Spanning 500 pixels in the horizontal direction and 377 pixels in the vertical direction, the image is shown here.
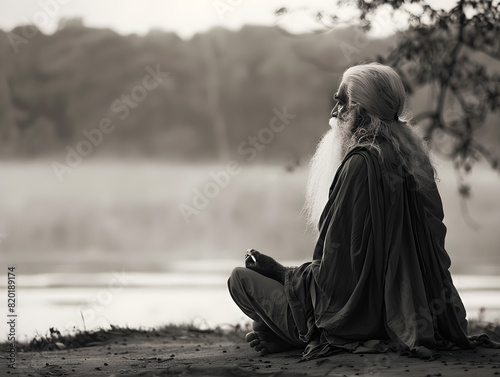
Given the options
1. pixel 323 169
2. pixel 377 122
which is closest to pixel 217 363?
pixel 323 169

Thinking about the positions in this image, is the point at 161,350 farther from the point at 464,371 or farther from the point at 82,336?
the point at 464,371

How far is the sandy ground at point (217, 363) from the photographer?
423cm

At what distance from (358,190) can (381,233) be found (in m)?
0.27

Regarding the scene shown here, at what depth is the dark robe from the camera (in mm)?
4598

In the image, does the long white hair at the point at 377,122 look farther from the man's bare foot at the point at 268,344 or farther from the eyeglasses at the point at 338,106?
the man's bare foot at the point at 268,344

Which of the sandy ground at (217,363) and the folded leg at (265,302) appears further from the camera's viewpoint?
the folded leg at (265,302)

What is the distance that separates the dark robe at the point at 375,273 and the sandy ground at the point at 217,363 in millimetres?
145

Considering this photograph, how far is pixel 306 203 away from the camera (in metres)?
5.21

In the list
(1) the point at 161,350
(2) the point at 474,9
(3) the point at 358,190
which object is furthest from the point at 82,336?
(2) the point at 474,9

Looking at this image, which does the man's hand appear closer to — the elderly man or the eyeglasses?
the elderly man

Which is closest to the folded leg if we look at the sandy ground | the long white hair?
the sandy ground

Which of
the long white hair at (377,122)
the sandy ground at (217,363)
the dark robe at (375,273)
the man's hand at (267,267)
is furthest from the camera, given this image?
the man's hand at (267,267)

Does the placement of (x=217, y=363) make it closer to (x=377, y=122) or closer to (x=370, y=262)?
(x=370, y=262)

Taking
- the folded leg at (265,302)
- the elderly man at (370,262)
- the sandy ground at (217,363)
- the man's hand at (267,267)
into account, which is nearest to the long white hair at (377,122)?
the elderly man at (370,262)
